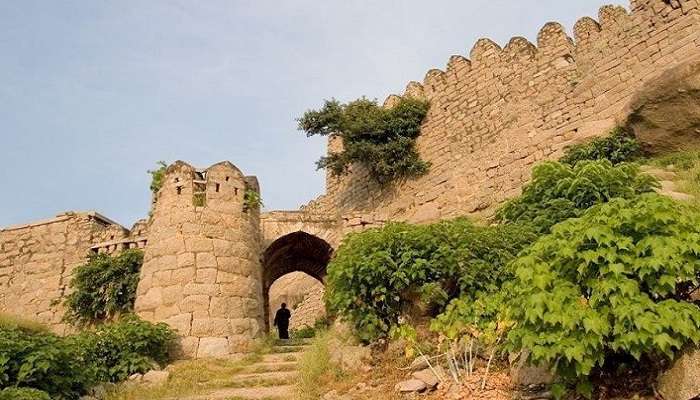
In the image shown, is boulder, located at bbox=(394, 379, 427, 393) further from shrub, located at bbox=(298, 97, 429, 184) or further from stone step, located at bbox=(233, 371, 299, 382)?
shrub, located at bbox=(298, 97, 429, 184)

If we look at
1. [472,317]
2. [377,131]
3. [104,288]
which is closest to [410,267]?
[472,317]

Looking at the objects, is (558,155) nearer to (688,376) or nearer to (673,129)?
(673,129)

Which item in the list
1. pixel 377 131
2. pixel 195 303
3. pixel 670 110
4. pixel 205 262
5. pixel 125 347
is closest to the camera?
pixel 125 347

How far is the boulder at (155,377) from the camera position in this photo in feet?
29.5

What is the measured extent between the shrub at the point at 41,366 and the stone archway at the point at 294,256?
5.61 metres

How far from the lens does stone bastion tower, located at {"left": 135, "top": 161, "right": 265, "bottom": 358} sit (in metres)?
10.5

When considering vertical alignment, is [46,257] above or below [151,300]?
above

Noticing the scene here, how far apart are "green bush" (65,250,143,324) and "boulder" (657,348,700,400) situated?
9.57 meters

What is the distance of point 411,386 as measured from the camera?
6.85 metres

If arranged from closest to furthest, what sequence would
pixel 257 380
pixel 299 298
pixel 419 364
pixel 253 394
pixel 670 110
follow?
pixel 419 364 < pixel 253 394 < pixel 257 380 < pixel 670 110 < pixel 299 298

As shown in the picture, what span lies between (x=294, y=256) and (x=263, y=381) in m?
6.43

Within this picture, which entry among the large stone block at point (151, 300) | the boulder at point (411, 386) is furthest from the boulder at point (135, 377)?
the boulder at point (411, 386)

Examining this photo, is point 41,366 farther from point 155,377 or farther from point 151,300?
point 151,300

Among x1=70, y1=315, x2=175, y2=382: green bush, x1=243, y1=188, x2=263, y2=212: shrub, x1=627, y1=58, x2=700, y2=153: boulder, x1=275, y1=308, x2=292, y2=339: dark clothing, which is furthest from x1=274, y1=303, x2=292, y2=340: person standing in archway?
x1=627, y1=58, x2=700, y2=153: boulder
